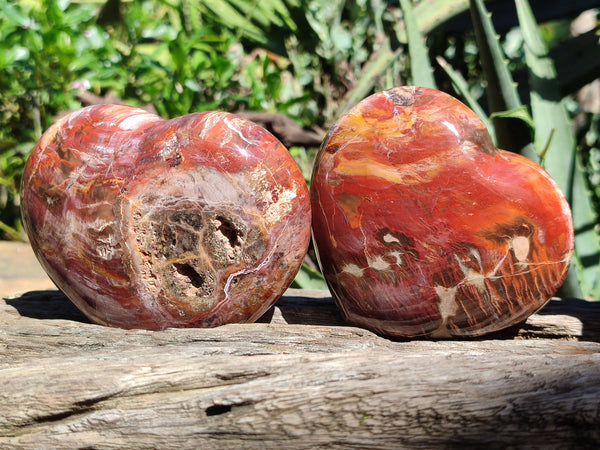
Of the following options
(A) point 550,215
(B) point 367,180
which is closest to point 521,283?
(A) point 550,215

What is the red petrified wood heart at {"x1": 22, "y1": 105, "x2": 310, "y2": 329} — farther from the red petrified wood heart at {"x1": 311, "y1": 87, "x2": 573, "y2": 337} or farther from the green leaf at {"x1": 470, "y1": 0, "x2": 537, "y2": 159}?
the green leaf at {"x1": 470, "y1": 0, "x2": 537, "y2": 159}

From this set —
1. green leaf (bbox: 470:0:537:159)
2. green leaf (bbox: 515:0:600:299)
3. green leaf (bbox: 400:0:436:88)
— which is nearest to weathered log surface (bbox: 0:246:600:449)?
green leaf (bbox: 470:0:537:159)

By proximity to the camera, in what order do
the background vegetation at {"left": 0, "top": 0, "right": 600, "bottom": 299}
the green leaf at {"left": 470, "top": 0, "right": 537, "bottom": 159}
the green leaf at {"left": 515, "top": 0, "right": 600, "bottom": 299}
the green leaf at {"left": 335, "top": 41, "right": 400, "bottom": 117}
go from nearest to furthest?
1. the green leaf at {"left": 470, "top": 0, "right": 537, "bottom": 159}
2. the green leaf at {"left": 515, "top": 0, "right": 600, "bottom": 299}
3. the green leaf at {"left": 335, "top": 41, "right": 400, "bottom": 117}
4. the background vegetation at {"left": 0, "top": 0, "right": 600, "bottom": 299}

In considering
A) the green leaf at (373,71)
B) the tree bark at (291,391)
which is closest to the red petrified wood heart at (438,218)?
the tree bark at (291,391)

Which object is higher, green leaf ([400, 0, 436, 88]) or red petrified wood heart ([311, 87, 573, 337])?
green leaf ([400, 0, 436, 88])

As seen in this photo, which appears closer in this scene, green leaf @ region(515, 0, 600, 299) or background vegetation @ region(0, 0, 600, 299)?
green leaf @ region(515, 0, 600, 299)

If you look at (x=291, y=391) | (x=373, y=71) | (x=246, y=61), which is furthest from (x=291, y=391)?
(x=246, y=61)

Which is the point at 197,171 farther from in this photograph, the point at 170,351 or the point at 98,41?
the point at 98,41

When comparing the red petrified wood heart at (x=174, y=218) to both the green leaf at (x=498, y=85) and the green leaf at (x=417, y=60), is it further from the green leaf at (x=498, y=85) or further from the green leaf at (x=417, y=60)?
the green leaf at (x=417, y=60)
